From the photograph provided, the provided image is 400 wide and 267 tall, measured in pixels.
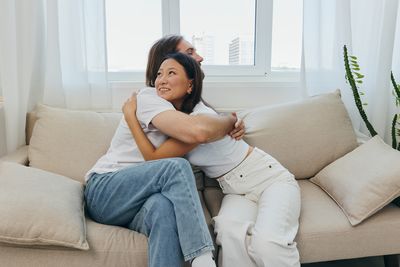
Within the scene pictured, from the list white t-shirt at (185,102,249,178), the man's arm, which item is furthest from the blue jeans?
white t-shirt at (185,102,249,178)

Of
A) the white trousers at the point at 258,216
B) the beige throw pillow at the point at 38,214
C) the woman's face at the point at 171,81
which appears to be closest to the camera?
the beige throw pillow at the point at 38,214

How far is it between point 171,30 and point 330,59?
957 mm

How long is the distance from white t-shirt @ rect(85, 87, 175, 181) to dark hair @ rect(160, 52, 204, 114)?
0.15m

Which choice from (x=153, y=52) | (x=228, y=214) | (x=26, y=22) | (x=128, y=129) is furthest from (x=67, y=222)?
(x=26, y=22)

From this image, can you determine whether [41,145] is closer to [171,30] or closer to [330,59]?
[171,30]

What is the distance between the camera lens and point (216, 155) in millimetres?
1559

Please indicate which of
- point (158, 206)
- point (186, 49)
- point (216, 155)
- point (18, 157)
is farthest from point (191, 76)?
point (18, 157)

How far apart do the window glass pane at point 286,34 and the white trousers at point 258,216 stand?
99 cm

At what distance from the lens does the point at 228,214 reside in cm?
143

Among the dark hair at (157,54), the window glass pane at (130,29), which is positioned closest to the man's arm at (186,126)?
the dark hair at (157,54)

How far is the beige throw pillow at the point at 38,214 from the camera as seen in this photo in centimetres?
117

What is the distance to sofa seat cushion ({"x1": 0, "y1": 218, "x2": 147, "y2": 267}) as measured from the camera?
4.02ft

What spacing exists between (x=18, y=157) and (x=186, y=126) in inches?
35.1

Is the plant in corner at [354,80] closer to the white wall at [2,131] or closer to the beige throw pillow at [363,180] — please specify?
the beige throw pillow at [363,180]
